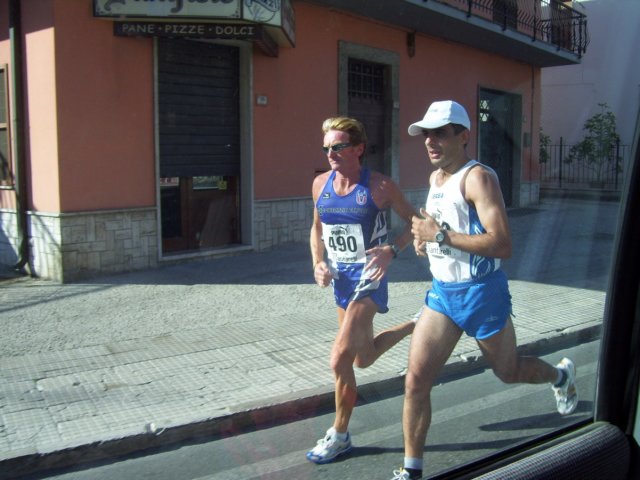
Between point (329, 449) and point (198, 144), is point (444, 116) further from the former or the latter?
point (198, 144)

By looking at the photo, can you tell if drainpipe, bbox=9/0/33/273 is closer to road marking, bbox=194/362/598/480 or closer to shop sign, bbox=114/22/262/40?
shop sign, bbox=114/22/262/40

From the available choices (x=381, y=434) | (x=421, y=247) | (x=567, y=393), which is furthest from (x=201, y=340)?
(x=567, y=393)

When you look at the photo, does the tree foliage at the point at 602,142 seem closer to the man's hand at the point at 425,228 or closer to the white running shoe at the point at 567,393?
the man's hand at the point at 425,228

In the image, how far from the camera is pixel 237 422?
442cm

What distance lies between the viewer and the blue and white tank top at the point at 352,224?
12.5 ft

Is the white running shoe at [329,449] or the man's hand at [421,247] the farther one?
the white running shoe at [329,449]

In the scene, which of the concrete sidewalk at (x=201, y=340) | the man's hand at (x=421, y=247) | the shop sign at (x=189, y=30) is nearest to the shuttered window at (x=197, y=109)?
the shop sign at (x=189, y=30)

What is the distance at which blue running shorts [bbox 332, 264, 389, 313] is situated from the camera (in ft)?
12.4

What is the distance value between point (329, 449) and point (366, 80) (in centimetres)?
977

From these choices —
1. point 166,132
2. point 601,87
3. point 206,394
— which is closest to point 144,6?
point 166,132

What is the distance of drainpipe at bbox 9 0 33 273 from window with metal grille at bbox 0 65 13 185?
0.31 meters

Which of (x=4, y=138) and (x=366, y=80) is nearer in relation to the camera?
(x=4, y=138)

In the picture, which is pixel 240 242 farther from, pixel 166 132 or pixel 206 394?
pixel 206 394

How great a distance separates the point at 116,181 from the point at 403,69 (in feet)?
20.2
